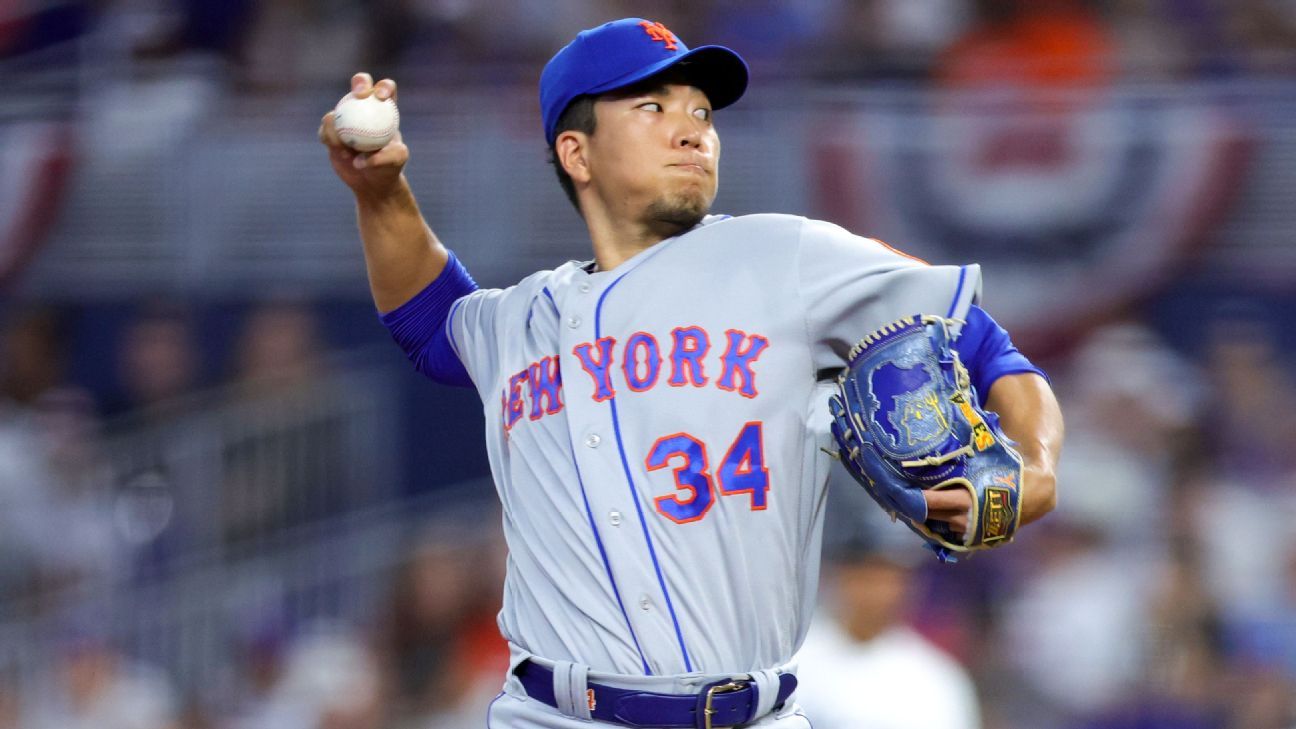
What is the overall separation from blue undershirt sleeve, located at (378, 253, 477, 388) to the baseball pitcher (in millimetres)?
319

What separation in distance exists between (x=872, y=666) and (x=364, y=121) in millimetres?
2160

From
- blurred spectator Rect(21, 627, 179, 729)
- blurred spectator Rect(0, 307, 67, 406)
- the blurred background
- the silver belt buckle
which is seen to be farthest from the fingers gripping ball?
blurred spectator Rect(0, 307, 67, 406)

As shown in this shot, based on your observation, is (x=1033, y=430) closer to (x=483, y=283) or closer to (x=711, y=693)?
(x=711, y=693)

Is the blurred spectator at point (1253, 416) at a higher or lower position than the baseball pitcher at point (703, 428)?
lower

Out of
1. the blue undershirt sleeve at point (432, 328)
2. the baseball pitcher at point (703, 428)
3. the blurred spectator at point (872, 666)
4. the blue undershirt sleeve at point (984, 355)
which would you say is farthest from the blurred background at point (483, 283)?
the blue undershirt sleeve at point (984, 355)

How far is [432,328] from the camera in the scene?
3.30 meters

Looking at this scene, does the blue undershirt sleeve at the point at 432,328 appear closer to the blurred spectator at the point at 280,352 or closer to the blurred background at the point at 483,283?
the blurred background at the point at 483,283

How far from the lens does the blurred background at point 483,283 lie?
6.02 metres

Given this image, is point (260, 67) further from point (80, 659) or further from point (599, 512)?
point (599, 512)

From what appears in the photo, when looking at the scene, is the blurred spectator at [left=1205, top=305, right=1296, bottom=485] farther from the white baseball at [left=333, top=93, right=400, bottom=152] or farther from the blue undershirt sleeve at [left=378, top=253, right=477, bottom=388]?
the white baseball at [left=333, top=93, right=400, bottom=152]

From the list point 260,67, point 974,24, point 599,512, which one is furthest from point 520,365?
point 260,67

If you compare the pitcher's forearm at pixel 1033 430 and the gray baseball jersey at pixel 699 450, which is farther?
the gray baseball jersey at pixel 699 450

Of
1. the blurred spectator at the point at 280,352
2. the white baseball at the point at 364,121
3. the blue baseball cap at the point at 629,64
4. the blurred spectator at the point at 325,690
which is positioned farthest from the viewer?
the blurred spectator at the point at 280,352

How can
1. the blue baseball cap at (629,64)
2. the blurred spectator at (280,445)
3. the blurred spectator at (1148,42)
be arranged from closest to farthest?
the blue baseball cap at (629,64), the blurred spectator at (280,445), the blurred spectator at (1148,42)
